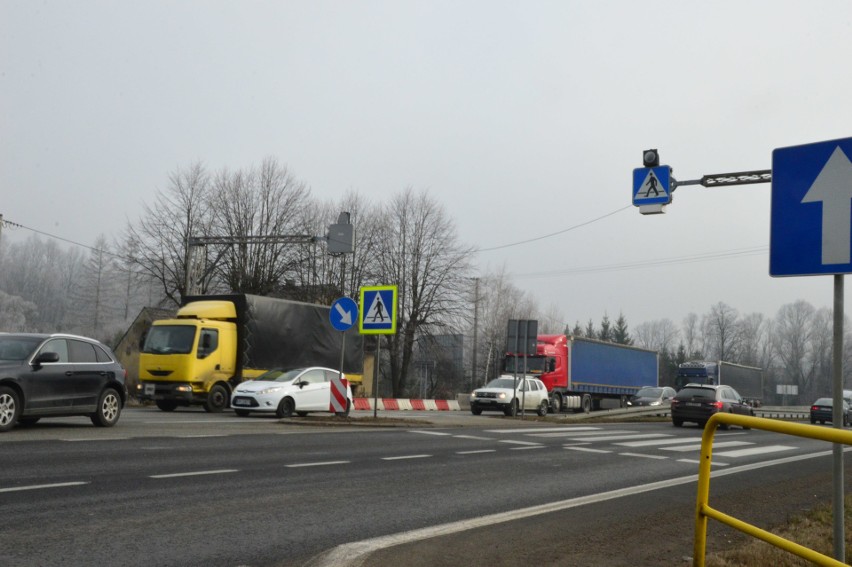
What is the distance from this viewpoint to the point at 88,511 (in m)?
6.64

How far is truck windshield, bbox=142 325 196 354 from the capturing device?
23.2 meters

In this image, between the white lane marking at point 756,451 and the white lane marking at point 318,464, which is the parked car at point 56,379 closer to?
the white lane marking at point 318,464

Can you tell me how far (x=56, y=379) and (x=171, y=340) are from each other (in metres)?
10.2

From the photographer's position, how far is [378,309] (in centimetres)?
1869

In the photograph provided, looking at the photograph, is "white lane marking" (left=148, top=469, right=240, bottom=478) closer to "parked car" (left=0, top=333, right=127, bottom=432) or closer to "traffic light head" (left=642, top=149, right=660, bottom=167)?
"parked car" (left=0, top=333, right=127, bottom=432)

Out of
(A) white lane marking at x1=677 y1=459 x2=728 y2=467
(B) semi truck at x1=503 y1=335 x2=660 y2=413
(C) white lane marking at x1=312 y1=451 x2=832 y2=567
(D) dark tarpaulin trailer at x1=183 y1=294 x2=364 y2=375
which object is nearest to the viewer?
(C) white lane marking at x1=312 y1=451 x2=832 y2=567

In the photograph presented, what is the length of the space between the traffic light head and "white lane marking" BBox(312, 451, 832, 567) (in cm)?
791

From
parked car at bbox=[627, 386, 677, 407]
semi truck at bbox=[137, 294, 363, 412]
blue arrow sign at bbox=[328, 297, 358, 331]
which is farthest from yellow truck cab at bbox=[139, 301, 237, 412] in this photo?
parked car at bbox=[627, 386, 677, 407]

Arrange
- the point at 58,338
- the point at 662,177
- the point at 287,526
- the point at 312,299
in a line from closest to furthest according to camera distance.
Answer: the point at 287,526
the point at 58,338
the point at 662,177
the point at 312,299

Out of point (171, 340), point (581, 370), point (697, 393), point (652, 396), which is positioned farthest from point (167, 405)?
point (652, 396)

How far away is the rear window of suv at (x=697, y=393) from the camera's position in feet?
84.2

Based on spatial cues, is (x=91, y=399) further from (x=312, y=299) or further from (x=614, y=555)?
(x=312, y=299)

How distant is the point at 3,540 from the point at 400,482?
4.73 meters

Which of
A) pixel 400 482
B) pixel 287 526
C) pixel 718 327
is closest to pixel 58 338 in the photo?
pixel 400 482
